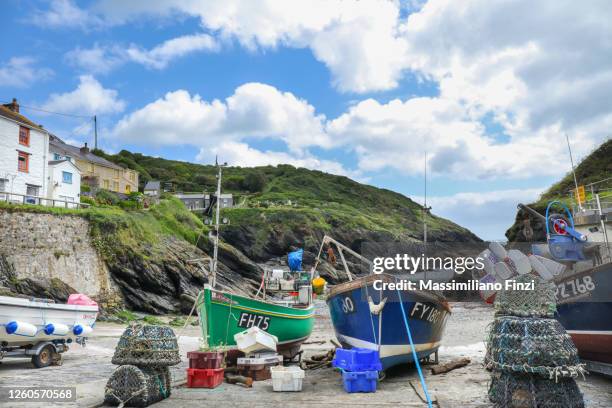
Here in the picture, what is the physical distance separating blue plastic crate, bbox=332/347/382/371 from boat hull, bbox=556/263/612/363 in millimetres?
4207

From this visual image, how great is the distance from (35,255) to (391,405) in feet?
85.5

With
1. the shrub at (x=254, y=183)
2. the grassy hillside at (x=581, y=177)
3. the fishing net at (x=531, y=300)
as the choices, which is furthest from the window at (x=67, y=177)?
the shrub at (x=254, y=183)

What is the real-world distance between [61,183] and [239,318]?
106ft

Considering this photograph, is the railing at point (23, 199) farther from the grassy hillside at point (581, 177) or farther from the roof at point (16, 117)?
the grassy hillside at point (581, 177)

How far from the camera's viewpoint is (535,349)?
6.65 m

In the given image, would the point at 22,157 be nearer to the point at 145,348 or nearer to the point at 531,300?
the point at 145,348

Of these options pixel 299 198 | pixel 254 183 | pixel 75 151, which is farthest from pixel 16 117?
pixel 254 183

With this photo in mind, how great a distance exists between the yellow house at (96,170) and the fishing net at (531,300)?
5186 cm

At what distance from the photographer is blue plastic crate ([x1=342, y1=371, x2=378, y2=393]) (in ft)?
31.2

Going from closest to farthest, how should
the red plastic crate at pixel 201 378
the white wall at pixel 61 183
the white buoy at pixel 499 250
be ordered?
the red plastic crate at pixel 201 378 < the white buoy at pixel 499 250 < the white wall at pixel 61 183

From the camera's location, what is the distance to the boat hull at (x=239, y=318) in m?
12.4

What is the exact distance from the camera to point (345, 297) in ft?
37.7

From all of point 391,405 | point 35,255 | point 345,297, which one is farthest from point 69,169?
point 391,405

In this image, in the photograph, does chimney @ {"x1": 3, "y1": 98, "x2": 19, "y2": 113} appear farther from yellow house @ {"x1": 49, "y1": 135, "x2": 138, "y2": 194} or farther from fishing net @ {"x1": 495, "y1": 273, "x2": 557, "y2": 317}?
fishing net @ {"x1": 495, "y1": 273, "x2": 557, "y2": 317}
